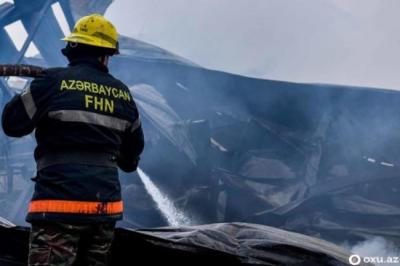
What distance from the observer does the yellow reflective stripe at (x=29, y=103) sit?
1774mm

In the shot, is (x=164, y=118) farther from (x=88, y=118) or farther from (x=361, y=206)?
(x=88, y=118)

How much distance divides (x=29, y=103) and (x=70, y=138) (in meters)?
0.21

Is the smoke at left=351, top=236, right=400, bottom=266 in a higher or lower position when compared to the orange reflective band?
lower

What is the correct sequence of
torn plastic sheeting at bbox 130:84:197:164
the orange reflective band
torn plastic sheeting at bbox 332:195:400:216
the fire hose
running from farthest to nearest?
1. torn plastic sheeting at bbox 130:84:197:164
2. torn plastic sheeting at bbox 332:195:400:216
3. the fire hose
4. the orange reflective band

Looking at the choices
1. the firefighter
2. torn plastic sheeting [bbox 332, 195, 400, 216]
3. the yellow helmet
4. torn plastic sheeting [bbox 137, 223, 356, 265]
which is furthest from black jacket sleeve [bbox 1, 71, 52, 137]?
torn plastic sheeting [bbox 332, 195, 400, 216]

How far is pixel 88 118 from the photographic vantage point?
1799 millimetres

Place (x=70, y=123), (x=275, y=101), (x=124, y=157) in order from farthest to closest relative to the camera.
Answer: (x=275, y=101) < (x=124, y=157) < (x=70, y=123)

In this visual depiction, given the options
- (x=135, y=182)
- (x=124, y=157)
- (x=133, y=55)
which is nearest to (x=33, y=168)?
(x=135, y=182)

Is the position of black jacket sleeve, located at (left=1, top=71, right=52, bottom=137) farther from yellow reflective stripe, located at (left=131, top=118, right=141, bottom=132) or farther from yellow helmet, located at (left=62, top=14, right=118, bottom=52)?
yellow reflective stripe, located at (left=131, top=118, right=141, bottom=132)

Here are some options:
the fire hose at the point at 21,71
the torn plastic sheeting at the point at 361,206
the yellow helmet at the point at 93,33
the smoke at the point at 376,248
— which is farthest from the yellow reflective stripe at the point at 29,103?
the torn plastic sheeting at the point at 361,206

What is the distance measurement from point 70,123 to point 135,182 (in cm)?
310

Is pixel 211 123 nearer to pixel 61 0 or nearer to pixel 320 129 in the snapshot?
pixel 320 129

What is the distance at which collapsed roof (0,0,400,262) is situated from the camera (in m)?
4.63

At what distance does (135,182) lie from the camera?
482cm
